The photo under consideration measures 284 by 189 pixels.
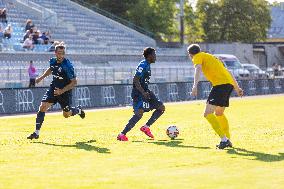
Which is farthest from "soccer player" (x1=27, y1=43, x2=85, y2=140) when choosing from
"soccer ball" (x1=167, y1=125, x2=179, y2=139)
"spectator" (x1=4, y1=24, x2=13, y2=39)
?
"spectator" (x1=4, y1=24, x2=13, y2=39)

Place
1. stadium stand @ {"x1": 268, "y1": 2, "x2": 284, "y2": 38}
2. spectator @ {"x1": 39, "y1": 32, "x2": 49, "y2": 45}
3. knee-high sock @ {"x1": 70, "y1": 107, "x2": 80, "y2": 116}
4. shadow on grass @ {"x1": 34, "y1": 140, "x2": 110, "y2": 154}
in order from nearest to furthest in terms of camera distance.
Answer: shadow on grass @ {"x1": 34, "y1": 140, "x2": 110, "y2": 154}, knee-high sock @ {"x1": 70, "y1": 107, "x2": 80, "y2": 116}, spectator @ {"x1": 39, "y1": 32, "x2": 49, "y2": 45}, stadium stand @ {"x1": 268, "y1": 2, "x2": 284, "y2": 38}

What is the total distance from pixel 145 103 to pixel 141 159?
182 inches

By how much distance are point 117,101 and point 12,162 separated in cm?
2283

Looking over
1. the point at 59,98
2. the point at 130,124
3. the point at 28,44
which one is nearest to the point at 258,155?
the point at 130,124

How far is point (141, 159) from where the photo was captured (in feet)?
39.0

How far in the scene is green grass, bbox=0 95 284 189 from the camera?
30.5 ft

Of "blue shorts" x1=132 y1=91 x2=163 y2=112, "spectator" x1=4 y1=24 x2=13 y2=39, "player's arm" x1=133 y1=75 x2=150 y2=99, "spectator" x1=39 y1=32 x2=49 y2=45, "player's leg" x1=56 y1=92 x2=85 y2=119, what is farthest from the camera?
"spectator" x1=39 y1=32 x2=49 y2=45

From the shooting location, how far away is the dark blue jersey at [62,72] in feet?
51.3

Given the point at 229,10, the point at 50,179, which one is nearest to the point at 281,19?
the point at 229,10

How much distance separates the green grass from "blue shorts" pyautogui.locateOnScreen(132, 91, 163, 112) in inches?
27.8

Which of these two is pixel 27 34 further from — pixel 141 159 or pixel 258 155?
pixel 258 155

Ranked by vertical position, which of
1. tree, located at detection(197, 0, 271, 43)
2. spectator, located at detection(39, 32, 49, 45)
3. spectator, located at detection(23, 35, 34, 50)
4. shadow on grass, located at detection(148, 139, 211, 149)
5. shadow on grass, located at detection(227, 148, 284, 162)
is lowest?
shadow on grass, located at detection(227, 148, 284, 162)

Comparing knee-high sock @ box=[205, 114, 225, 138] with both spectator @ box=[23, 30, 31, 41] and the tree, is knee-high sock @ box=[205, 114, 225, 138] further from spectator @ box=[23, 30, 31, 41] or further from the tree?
the tree

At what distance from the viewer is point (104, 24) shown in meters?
52.1
